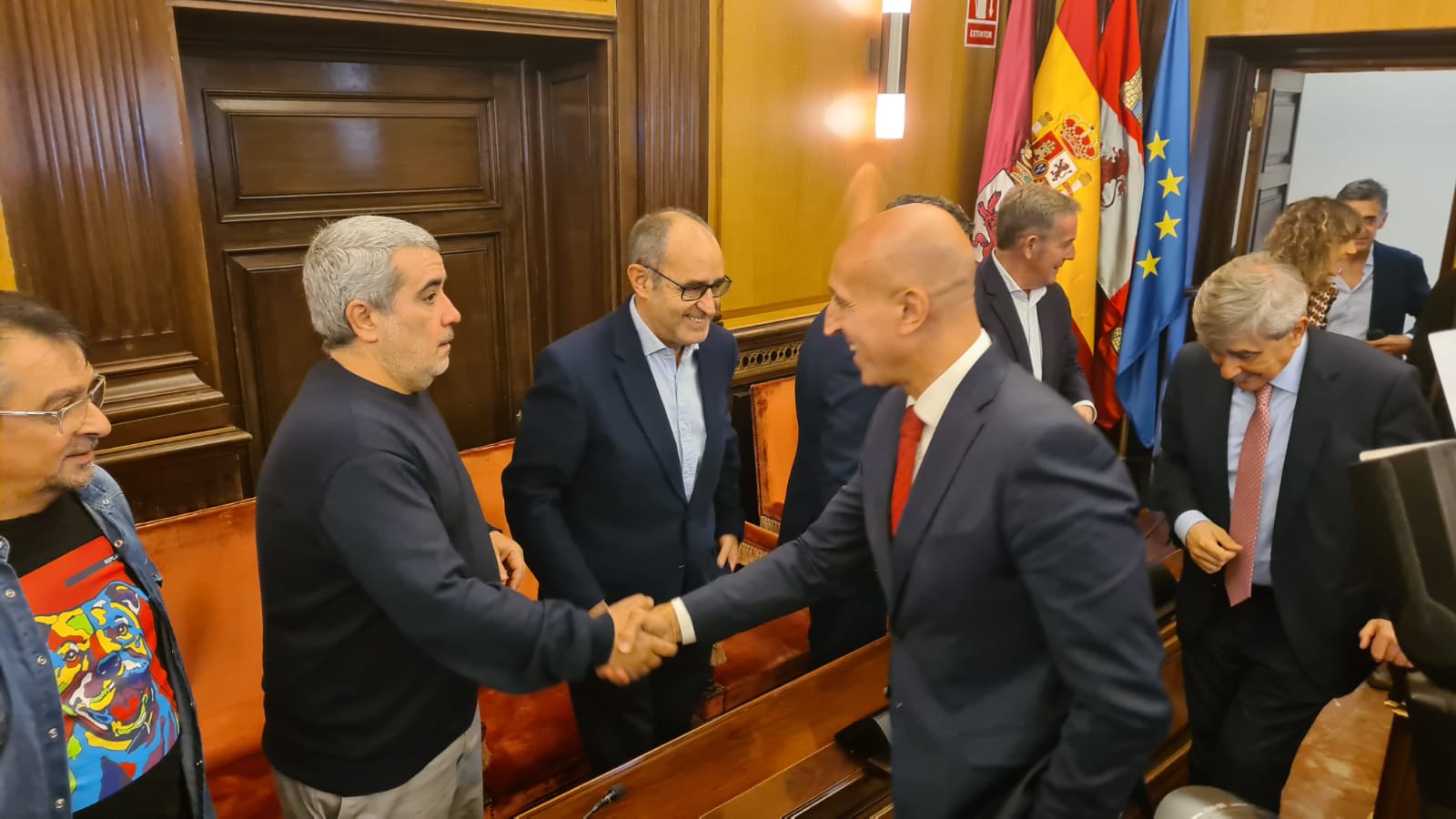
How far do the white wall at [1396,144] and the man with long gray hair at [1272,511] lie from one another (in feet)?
17.8

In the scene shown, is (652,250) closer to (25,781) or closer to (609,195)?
(609,195)

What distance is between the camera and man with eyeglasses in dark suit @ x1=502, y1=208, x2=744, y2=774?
2.23 metres

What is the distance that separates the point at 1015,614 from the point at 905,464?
285 millimetres

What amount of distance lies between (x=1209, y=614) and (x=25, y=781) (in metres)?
2.23

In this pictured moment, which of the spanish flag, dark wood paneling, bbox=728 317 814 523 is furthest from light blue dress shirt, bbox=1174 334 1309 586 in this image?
the spanish flag

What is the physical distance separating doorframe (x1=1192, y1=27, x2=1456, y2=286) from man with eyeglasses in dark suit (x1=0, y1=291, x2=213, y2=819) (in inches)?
183

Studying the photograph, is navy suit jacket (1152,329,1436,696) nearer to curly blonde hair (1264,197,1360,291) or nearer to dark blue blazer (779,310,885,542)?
curly blonde hair (1264,197,1360,291)

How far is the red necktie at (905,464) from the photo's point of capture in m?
1.52

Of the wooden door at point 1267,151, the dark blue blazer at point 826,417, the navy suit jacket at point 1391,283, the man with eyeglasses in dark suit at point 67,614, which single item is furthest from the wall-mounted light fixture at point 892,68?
the man with eyeglasses in dark suit at point 67,614

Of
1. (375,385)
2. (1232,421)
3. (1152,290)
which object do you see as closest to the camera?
→ (375,385)

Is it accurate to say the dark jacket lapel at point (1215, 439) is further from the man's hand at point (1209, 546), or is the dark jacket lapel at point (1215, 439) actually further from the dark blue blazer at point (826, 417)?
the dark blue blazer at point (826, 417)

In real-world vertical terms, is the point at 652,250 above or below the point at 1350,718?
above

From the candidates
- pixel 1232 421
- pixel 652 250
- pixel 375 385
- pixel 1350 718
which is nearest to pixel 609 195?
pixel 652 250

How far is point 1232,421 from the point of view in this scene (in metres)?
2.16
